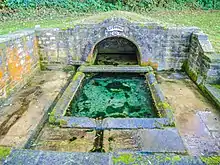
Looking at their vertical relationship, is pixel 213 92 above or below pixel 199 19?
below

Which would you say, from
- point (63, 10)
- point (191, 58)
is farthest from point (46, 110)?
point (63, 10)

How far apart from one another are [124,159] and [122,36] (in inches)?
252

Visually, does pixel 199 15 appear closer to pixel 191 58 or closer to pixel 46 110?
pixel 191 58

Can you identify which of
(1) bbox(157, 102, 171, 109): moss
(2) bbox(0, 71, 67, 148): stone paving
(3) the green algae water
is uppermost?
(1) bbox(157, 102, 171, 109): moss

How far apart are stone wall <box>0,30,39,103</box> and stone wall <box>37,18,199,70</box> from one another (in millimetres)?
660

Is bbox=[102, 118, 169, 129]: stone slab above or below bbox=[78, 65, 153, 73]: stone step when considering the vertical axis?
below

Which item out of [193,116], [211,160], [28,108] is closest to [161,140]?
[193,116]

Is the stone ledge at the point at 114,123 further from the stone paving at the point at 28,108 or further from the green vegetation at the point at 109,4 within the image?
the green vegetation at the point at 109,4

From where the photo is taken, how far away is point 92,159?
180cm

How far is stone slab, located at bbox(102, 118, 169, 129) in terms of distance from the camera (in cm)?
452

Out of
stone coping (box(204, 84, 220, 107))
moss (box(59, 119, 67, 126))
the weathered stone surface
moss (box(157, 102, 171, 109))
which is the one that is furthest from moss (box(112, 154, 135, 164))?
stone coping (box(204, 84, 220, 107))

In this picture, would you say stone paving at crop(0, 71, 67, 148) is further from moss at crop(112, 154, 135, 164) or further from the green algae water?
moss at crop(112, 154, 135, 164)

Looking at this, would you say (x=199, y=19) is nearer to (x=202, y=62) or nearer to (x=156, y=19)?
(x=156, y=19)

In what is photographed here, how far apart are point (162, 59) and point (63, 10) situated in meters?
8.15
